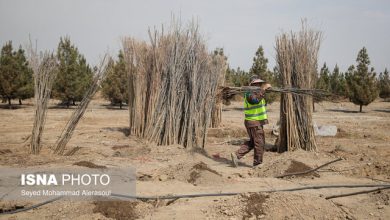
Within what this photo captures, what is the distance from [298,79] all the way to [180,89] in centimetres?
207

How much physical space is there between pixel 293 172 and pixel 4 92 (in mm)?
15401

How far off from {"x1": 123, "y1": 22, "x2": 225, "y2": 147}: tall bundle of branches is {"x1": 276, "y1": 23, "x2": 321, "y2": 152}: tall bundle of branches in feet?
4.39

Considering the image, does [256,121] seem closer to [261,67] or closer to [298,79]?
[298,79]

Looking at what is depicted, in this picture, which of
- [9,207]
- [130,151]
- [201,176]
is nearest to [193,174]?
[201,176]

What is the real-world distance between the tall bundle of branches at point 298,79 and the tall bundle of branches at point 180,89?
1.34 metres

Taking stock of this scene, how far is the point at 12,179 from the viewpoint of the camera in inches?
163

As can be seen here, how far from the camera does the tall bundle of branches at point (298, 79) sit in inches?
238

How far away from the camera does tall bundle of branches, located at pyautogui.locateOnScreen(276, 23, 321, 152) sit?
6039mm

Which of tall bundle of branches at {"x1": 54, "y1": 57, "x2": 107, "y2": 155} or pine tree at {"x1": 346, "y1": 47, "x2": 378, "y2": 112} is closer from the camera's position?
tall bundle of branches at {"x1": 54, "y1": 57, "x2": 107, "y2": 155}

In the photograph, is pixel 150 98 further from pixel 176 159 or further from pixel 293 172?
pixel 293 172

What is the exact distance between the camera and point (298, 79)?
19.9ft

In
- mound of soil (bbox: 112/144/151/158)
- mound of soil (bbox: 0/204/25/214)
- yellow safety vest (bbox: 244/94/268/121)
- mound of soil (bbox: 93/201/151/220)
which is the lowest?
mound of soil (bbox: 0/204/25/214)

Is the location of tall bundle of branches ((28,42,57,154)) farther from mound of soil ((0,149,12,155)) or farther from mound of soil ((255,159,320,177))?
mound of soil ((255,159,320,177))

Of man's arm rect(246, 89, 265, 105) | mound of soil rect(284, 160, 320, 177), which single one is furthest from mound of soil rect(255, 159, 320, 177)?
man's arm rect(246, 89, 265, 105)
